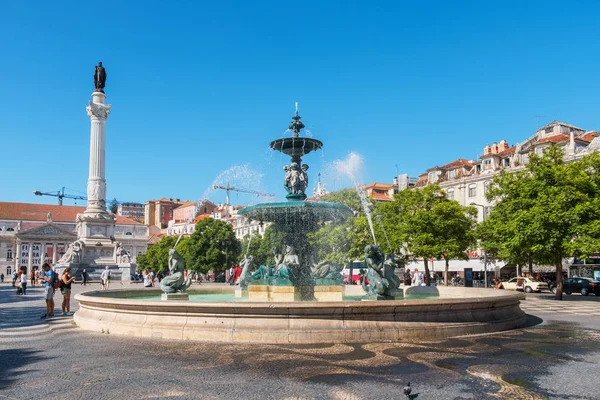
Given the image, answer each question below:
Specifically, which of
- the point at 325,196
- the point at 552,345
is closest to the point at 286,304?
the point at 552,345

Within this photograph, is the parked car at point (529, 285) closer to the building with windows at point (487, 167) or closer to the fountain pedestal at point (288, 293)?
the building with windows at point (487, 167)

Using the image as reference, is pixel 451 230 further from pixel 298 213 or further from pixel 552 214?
pixel 298 213

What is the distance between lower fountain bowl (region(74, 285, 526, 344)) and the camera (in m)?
9.67

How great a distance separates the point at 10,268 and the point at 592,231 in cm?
11114

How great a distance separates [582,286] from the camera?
1218 inches

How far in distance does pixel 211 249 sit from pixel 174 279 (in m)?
47.6

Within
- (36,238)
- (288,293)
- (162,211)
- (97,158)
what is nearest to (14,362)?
(288,293)

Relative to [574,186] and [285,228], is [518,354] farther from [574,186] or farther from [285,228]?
[574,186]

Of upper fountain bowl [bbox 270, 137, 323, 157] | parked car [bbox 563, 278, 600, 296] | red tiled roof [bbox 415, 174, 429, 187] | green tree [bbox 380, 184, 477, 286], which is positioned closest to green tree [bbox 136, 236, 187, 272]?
red tiled roof [bbox 415, 174, 429, 187]

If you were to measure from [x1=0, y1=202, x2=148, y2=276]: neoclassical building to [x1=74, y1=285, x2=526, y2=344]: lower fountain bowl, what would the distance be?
326 ft

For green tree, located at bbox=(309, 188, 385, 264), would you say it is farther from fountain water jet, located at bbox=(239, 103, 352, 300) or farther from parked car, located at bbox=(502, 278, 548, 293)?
fountain water jet, located at bbox=(239, 103, 352, 300)

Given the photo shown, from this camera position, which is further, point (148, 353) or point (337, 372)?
point (148, 353)

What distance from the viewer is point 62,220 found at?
118375 mm

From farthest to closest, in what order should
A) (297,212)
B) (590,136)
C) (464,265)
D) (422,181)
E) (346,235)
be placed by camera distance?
(422,181)
(464,265)
(590,136)
(346,235)
(297,212)
